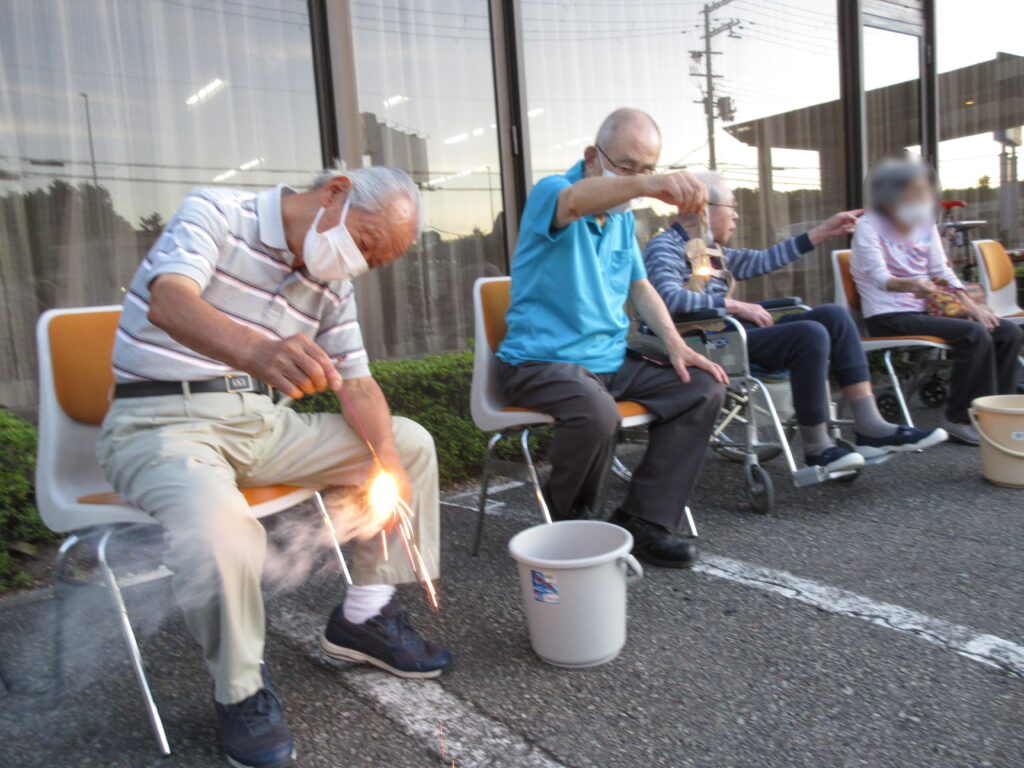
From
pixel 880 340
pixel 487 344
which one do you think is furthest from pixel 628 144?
pixel 880 340

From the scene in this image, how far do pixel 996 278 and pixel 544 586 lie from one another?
5.08 metres

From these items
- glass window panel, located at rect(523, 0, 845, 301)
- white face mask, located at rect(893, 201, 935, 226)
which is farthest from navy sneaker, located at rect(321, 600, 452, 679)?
glass window panel, located at rect(523, 0, 845, 301)

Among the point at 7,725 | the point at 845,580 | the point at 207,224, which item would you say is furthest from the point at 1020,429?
the point at 7,725

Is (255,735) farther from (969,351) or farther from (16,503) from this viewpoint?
(969,351)

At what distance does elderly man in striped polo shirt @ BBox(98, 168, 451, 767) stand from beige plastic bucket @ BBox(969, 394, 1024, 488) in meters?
2.79

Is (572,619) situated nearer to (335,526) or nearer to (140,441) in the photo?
(335,526)

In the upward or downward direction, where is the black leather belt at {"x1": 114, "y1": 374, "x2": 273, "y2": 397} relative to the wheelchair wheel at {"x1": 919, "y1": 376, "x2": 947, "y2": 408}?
upward

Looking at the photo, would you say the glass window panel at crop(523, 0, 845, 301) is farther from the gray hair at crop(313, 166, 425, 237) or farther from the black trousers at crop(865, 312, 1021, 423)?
the gray hair at crop(313, 166, 425, 237)

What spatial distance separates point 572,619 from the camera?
2.17 meters

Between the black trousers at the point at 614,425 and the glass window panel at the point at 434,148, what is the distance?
233cm

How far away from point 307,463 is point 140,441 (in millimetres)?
456

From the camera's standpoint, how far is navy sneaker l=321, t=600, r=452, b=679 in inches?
87.3

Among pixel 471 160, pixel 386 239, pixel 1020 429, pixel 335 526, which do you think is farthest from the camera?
pixel 471 160

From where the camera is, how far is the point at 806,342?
3.53 meters
